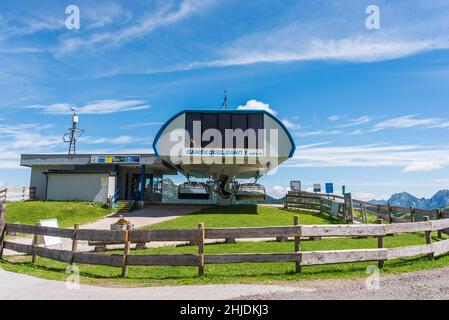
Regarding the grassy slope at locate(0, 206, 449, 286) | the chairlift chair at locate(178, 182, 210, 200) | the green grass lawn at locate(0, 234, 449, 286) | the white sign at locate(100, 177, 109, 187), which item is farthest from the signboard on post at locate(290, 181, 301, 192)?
the green grass lawn at locate(0, 234, 449, 286)

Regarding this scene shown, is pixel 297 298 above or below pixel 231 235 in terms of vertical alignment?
below

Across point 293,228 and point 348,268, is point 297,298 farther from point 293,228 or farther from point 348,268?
point 348,268

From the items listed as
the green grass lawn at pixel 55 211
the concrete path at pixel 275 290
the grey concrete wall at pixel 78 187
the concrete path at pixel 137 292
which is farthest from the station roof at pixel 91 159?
the concrete path at pixel 275 290

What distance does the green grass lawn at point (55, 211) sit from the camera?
27.8 metres

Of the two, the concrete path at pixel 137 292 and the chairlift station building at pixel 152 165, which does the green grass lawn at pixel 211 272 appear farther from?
the chairlift station building at pixel 152 165

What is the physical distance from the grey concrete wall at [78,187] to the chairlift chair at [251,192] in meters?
12.9

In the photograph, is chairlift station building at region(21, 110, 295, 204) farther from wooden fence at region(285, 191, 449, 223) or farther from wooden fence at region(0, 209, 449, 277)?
wooden fence at region(0, 209, 449, 277)

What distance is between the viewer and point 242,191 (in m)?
32.7

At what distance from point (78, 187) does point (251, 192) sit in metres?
17.0

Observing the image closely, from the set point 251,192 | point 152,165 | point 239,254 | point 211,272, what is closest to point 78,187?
point 152,165

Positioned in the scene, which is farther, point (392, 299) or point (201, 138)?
point (201, 138)
